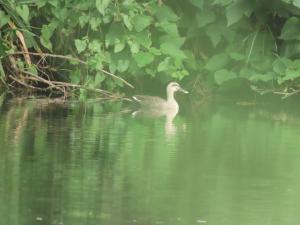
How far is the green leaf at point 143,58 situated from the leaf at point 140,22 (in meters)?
0.33

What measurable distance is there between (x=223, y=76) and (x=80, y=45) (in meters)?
1.90

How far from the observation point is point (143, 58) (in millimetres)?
15102

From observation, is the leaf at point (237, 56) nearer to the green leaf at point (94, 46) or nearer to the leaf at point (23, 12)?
the green leaf at point (94, 46)

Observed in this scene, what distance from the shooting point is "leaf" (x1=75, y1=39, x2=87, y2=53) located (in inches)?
590

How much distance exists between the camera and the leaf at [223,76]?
1529 cm

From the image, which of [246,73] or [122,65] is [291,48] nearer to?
[246,73]

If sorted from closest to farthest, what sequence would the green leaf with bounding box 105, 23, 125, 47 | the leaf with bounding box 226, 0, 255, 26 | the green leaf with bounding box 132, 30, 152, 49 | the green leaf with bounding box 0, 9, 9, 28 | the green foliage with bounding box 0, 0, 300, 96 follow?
the green leaf with bounding box 0, 9, 9, 28 → the leaf with bounding box 226, 0, 255, 26 → the green foliage with bounding box 0, 0, 300, 96 → the green leaf with bounding box 105, 23, 125, 47 → the green leaf with bounding box 132, 30, 152, 49

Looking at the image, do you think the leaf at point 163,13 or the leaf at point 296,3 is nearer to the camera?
the leaf at point 296,3

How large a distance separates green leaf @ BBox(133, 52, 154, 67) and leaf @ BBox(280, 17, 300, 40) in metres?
1.70

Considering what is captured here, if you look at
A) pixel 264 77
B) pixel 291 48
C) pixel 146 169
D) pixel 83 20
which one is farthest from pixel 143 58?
pixel 146 169

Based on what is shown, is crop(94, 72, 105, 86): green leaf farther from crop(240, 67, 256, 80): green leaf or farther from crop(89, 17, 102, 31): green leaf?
crop(240, 67, 256, 80): green leaf

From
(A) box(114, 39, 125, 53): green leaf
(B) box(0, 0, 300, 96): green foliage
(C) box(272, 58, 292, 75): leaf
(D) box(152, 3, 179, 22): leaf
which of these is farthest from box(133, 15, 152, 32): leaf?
(C) box(272, 58, 292, 75): leaf

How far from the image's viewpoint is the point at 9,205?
7.04 m

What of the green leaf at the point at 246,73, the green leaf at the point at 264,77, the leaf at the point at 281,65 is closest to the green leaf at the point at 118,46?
the green leaf at the point at 246,73
